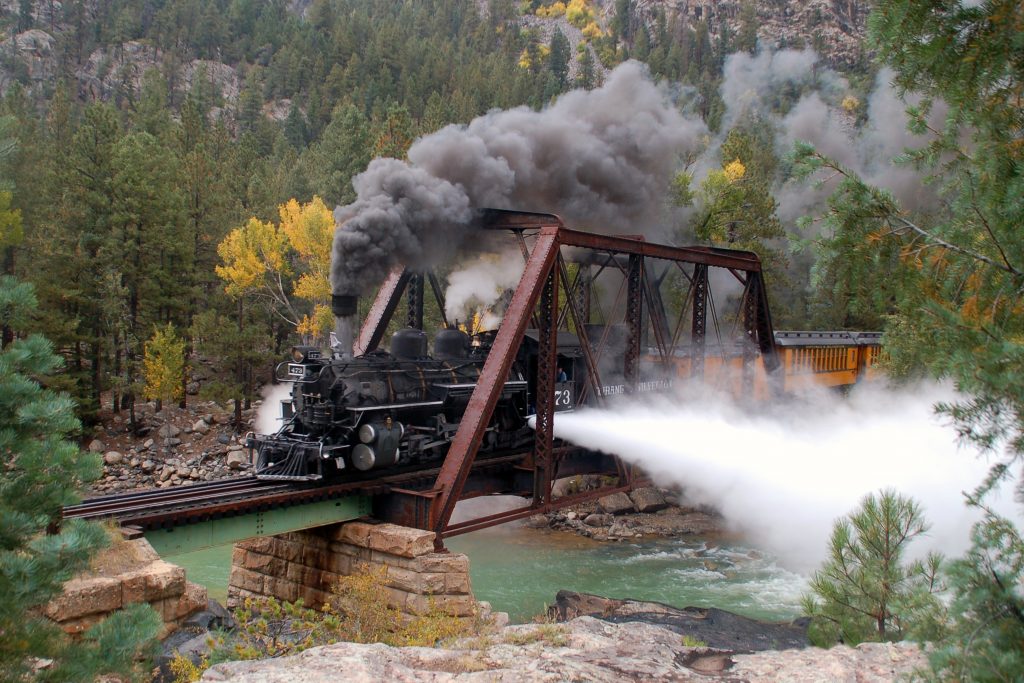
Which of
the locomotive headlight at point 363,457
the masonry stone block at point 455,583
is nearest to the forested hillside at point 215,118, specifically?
the locomotive headlight at point 363,457

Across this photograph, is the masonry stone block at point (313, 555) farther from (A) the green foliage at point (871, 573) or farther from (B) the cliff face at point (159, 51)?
(B) the cliff face at point (159, 51)

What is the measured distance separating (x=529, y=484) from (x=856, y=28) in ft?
487

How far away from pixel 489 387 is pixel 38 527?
9.60m

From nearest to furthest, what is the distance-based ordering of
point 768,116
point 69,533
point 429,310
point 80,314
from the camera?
point 69,533 → point 80,314 → point 429,310 → point 768,116

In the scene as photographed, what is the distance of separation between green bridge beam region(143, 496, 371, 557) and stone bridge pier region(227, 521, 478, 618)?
1.20 ft

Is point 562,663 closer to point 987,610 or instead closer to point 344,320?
point 987,610

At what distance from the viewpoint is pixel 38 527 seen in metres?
4.04

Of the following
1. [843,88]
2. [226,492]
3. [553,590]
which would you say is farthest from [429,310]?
[843,88]

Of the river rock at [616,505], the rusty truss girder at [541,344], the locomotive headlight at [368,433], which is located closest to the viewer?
the locomotive headlight at [368,433]

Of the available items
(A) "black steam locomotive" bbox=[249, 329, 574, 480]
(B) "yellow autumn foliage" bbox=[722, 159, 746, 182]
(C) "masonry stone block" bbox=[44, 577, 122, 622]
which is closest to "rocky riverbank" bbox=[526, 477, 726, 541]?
(A) "black steam locomotive" bbox=[249, 329, 574, 480]

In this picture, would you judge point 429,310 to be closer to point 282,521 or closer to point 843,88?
point 282,521

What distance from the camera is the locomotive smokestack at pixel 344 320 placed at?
46.5ft

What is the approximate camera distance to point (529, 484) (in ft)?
52.7

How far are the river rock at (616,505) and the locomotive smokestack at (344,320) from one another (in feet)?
52.9
